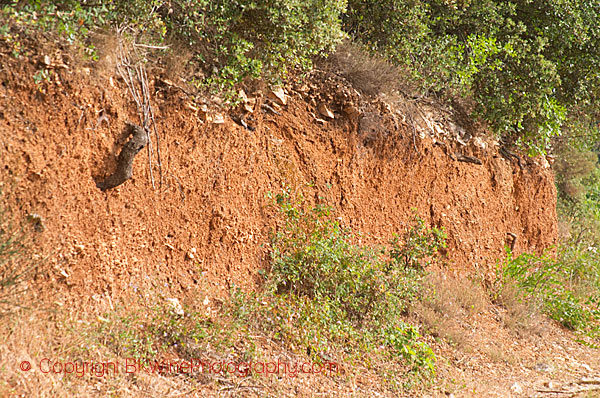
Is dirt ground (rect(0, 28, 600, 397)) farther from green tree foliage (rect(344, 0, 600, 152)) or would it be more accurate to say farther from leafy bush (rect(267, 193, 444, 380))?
green tree foliage (rect(344, 0, 600, 152))

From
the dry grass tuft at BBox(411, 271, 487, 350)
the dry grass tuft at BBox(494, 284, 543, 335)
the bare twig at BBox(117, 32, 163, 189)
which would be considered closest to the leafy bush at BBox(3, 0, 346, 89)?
the bare twig at BBox(117, 32, 163, 189)

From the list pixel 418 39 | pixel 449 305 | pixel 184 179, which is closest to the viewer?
pixel 184 179

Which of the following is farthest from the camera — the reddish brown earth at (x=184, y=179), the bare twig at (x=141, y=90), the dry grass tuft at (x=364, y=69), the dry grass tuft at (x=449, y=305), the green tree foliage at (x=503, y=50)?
the green tree foliage at (x=503, y=50)

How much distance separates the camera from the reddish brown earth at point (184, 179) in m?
4.14

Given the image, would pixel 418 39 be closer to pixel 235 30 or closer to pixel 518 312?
pixel 235 30

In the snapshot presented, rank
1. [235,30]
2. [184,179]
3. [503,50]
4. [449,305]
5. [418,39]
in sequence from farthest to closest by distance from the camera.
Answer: [503,50] → [418,39] → [449,305] → [235,30] → [184,179]

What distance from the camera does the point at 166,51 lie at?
516cm

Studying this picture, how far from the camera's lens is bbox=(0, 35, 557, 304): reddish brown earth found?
4.14m

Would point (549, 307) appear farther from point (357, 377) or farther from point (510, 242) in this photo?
point (357, 377)

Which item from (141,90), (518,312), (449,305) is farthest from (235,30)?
(518,312)

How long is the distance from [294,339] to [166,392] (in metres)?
1.47

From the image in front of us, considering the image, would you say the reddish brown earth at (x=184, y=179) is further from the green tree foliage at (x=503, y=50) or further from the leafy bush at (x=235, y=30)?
the green tree foliage at (x=503, y=50)

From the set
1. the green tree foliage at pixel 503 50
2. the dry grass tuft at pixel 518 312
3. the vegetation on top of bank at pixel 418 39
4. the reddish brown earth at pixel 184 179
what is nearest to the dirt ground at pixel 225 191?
the reddish brown earth at pixel 184 179

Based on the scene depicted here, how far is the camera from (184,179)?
17.1ft
